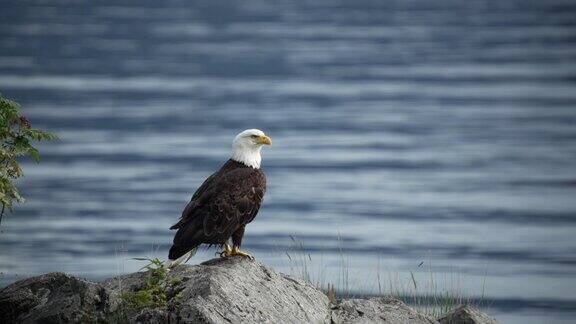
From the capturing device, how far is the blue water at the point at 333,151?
17.5 metres

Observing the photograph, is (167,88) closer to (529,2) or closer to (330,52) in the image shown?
(330,52)

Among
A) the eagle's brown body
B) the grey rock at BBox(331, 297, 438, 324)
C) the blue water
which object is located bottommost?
the blue water

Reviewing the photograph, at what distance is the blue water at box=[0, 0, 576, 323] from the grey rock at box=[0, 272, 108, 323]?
3.20 metres

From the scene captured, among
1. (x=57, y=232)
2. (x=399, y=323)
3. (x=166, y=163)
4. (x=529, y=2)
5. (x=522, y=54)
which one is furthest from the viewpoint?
(x=529, y=2)

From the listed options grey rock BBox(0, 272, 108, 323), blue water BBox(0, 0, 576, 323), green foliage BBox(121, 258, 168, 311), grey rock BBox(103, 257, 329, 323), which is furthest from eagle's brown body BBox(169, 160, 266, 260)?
blue water BBox(0, 0, 576, 323)

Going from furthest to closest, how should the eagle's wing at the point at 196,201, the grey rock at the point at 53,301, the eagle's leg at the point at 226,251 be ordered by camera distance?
the eagle's leg at the point at 226,251
the eagle's wing at the point at 196,201
the grey rock at the point at 53,301

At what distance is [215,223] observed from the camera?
8.44 m

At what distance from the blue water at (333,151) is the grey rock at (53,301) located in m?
3.20

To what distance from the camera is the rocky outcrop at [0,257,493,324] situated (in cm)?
721

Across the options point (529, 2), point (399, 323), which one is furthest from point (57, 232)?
point (529, 2)

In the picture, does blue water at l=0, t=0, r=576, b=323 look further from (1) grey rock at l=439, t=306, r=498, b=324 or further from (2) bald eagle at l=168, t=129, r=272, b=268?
(1) grey rock at l=439, t=306, r=498, b=324

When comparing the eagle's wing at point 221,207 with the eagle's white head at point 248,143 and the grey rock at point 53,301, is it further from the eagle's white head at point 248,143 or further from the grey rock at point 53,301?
the grey rock at point 53,301

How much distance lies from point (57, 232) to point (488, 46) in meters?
34.6

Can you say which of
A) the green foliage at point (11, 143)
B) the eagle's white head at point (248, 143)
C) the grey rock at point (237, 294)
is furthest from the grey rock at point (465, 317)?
the green foliage at point (11, 143)
